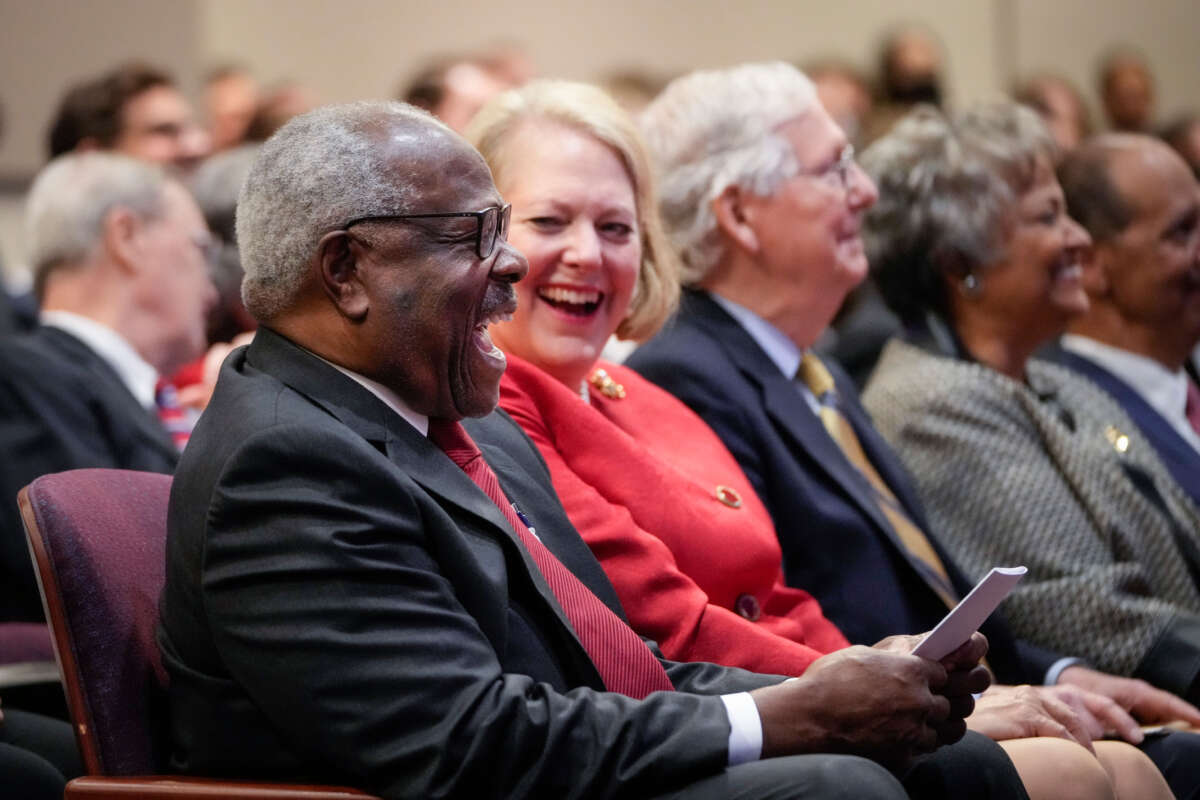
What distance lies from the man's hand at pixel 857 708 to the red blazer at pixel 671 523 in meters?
0.46

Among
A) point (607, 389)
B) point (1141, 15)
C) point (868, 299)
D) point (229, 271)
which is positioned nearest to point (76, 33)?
point (229, 271)

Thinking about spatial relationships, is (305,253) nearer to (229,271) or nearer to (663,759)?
(663,759)

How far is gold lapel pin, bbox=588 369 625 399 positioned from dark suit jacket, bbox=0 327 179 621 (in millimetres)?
1140

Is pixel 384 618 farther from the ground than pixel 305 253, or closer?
closer

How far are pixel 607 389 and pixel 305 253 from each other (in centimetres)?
92

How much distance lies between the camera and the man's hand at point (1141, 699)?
268 cm

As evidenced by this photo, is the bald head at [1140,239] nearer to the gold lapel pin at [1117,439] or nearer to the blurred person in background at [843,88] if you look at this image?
the gold lapel pin at [1117,439]

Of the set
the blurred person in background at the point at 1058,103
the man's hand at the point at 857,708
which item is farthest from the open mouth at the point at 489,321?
the blurred person in background at the point at 1058,103

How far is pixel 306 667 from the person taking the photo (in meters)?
1.56

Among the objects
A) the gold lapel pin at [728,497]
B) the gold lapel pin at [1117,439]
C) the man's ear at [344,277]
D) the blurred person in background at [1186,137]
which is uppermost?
the man's ear at [344,277]

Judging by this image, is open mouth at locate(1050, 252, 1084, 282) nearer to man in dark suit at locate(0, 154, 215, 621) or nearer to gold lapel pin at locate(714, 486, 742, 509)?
gold lapel pin at locate(714, 486, 742, 509)

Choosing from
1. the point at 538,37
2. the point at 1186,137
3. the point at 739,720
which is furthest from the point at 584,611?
the point at 538,37

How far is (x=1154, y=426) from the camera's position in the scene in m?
3.55

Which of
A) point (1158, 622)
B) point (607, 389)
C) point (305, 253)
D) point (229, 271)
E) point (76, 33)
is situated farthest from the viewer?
point (76, 33)
